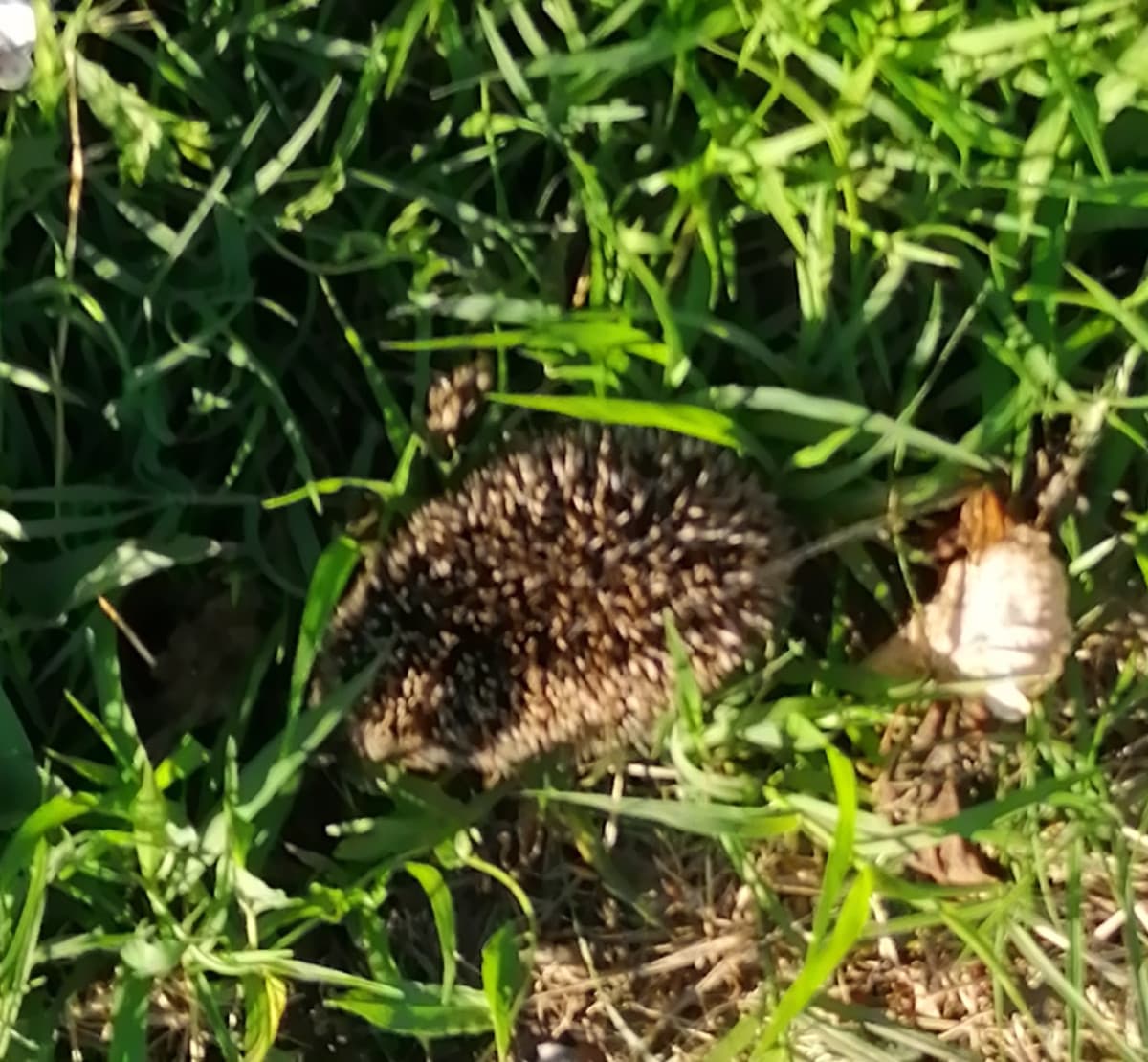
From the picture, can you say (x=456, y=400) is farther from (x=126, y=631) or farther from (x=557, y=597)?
(x=126, y=631)

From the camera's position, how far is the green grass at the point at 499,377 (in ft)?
4.61

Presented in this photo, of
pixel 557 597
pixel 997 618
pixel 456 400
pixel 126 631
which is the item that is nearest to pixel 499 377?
pixel 456 400

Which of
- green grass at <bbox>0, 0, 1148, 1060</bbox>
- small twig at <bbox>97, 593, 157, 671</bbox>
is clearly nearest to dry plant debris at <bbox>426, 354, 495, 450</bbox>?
green grass at <bbox>0, 0, 1148, 1060</bbox>

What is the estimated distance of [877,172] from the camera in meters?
1.43

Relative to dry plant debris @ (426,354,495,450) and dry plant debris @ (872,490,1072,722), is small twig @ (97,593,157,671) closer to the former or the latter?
dry plant debris @ (426,354,495,450)

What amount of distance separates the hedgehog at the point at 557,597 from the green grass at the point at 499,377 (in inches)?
2.2

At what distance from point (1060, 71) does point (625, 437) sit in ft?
1.77

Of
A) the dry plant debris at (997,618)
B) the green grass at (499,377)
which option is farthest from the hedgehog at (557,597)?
the dry plant debris at (997,618)

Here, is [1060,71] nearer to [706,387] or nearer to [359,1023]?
[706,387]

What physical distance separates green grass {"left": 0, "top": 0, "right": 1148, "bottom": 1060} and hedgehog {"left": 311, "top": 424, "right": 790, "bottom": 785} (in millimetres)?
55

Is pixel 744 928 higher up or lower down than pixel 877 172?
lower down

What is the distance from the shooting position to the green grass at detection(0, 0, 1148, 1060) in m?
1.41

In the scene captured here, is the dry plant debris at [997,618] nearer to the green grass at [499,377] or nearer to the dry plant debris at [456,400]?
the green grass at [499,377]

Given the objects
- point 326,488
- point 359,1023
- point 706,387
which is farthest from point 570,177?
point 359,1023
